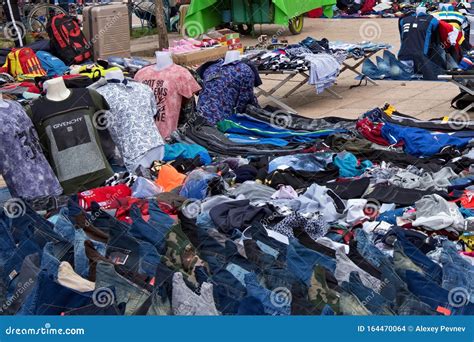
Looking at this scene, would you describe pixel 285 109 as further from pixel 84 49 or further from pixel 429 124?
pixel 84 49

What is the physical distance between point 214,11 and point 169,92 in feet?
24.4

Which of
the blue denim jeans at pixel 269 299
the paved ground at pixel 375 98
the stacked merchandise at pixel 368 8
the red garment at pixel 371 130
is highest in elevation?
the blue denim jeans at pixel 269 299

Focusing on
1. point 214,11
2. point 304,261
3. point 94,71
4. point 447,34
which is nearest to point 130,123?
point 94,71

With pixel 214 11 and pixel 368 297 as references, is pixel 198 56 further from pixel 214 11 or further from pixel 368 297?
pixel 368 297

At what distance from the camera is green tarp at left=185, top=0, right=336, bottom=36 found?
16750 mm

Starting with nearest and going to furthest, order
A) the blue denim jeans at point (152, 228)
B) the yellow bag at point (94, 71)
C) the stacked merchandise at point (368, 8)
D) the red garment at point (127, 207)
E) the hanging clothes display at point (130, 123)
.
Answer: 1. the blue denim jeans at point (152, 228)
2. the red garment at point (127, 207)
3. the hanging clothes display at point (130, 123)
4. the yellow bag at point (94, 71)
5. the stacked merchandise at point (368, 8)

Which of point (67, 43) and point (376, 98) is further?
point (67, 43)

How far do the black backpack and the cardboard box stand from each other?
1.25m

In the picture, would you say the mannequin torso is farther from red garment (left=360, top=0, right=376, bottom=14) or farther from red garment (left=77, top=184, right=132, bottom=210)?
red garment (left=360, top=0, right=376, bottom=14)

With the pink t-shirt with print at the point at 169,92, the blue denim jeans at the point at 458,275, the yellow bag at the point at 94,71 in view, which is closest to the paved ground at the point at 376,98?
the pink t-shirt with print at the point at 169,92

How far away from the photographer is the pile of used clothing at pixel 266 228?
562 centimetres

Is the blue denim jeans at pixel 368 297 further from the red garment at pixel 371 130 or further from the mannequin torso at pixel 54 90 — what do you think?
the red garment at pixel 371 130

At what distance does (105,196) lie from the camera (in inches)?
330

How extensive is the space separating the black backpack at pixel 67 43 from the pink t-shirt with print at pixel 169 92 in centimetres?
340
